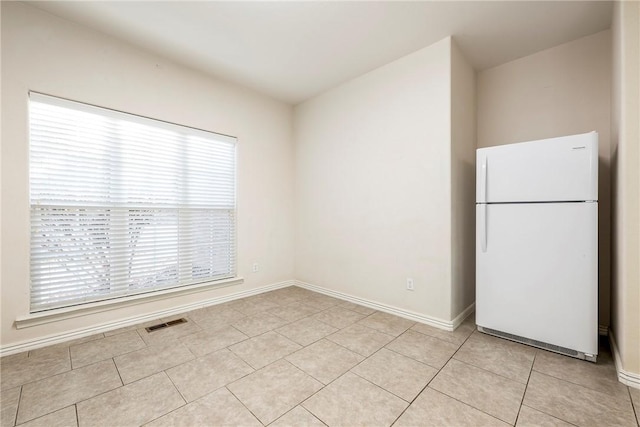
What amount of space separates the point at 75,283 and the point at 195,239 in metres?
1.11

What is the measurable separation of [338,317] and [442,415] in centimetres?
150

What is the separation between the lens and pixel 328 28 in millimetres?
2488

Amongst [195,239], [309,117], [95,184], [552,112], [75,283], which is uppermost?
[309,117]

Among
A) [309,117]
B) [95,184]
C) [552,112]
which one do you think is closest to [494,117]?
[552,112]

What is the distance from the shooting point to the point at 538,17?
232 centimetres

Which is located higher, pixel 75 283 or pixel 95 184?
pixel 95 184

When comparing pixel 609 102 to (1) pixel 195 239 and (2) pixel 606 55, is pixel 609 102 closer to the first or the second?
(2) pixel 606 55

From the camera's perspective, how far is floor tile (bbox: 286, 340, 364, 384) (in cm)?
189

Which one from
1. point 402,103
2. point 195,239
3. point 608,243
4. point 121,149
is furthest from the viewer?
point 195,239

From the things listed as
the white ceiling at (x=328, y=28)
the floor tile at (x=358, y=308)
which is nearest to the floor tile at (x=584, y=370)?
the floor tile at (x=358, y=308)

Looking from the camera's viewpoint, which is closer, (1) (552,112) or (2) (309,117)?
(1) (552,112)

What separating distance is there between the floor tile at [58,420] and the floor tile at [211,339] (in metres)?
0.76

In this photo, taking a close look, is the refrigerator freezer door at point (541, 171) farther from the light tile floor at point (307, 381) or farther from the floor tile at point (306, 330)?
the floor tile at point (306, 330)

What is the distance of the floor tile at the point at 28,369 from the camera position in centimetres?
180
